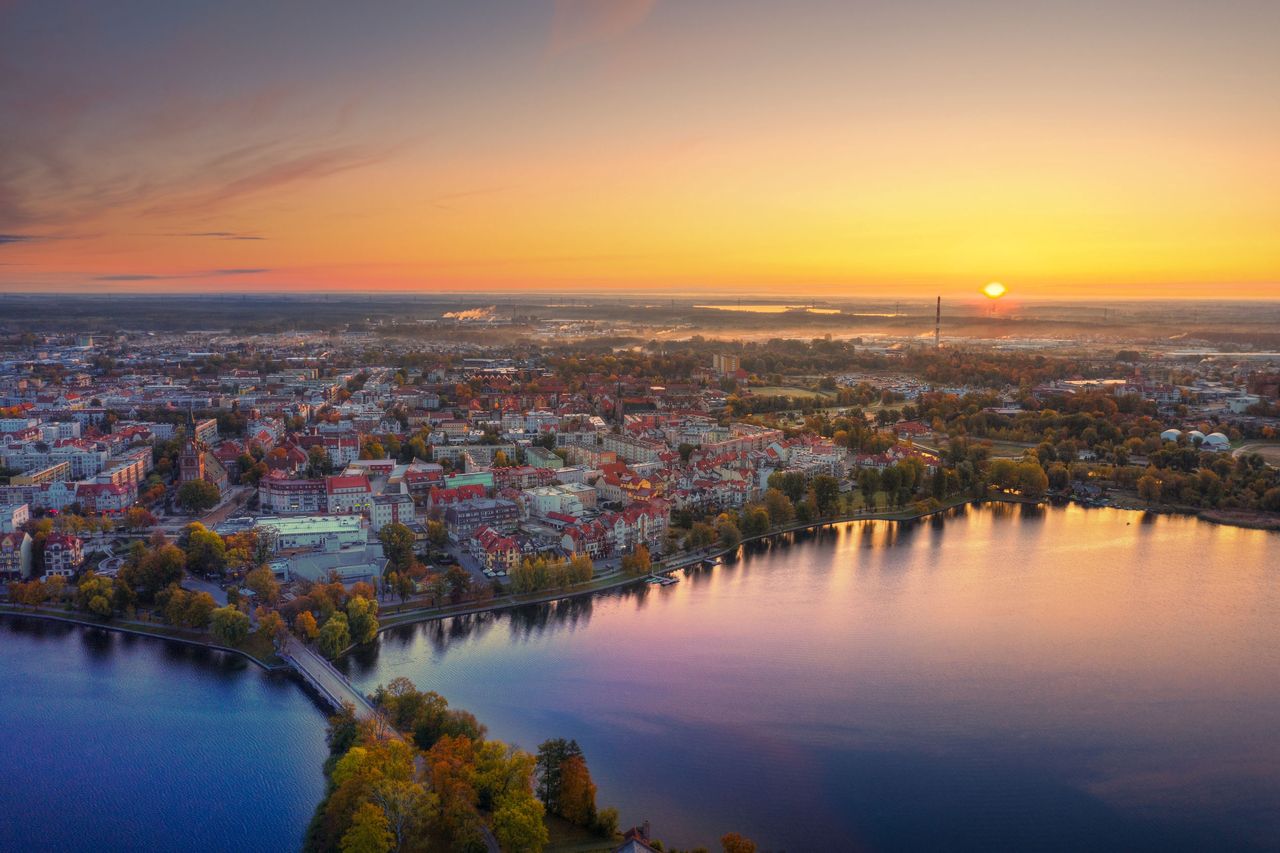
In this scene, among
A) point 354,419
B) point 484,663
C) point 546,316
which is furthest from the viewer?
point 546,316

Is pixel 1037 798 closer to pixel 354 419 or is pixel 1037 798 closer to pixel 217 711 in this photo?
pixel 217 711

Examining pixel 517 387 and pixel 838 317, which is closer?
pixel 517 387

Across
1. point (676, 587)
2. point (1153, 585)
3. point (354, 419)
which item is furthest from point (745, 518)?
point (354, 419)

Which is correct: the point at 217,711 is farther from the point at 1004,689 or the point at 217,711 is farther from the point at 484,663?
the point at 1004,689

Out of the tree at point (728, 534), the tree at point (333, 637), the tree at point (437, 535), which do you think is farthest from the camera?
the tree at point (728, 534)

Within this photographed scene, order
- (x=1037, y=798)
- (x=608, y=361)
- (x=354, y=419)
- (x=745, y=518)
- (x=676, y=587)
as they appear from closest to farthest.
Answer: (x=1037, y=798), (x=676, y=587), (x=745, y=518), (x=354, y=419), (x=608, y=361)

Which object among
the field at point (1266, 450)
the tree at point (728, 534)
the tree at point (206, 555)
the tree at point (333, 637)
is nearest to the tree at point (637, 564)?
→ the tree at point (728, 534)

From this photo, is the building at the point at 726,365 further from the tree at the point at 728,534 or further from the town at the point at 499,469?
the tree at the point at 728,534
